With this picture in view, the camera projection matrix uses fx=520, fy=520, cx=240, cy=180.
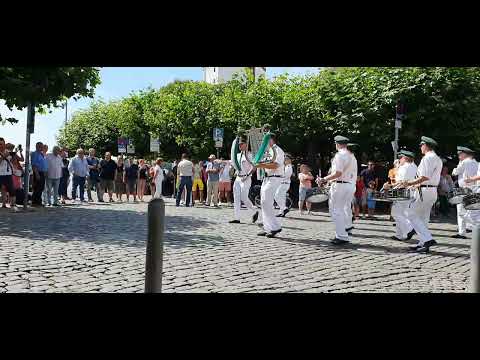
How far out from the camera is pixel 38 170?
49.5 feet

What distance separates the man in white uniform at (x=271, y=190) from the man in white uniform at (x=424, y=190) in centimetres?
252

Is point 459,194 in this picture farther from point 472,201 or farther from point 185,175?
point 185,175

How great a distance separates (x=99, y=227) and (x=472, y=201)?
748cm

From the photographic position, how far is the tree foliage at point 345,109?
20062mm

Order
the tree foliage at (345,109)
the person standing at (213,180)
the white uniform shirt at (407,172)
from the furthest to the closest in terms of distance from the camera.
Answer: the tree foliage at (345,109) → the person standing at (213,180) → the white uniform shirt at (407,172)

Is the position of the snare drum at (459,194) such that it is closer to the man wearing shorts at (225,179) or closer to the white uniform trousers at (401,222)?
the white uniform trousers at (401,222)

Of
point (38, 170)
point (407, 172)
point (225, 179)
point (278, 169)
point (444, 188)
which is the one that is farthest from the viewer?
point (225, 179)

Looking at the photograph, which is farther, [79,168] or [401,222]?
[79,168]

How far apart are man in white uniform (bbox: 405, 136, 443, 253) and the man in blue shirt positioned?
10553 millimetres

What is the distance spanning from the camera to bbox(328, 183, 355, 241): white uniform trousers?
9.75 meters

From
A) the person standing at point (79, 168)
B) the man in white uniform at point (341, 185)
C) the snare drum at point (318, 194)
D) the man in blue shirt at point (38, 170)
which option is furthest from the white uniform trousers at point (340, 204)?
the person standing at point (79, 168)

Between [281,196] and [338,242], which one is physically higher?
[281,196]

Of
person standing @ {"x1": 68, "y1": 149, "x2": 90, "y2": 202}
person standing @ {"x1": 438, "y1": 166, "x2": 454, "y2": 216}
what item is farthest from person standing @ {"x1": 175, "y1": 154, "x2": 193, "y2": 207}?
person standing @ {"x1": 438, "y1": 166, "x2": 454, "y2": 216}

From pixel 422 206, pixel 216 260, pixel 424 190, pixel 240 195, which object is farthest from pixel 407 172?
pixel 216 260
